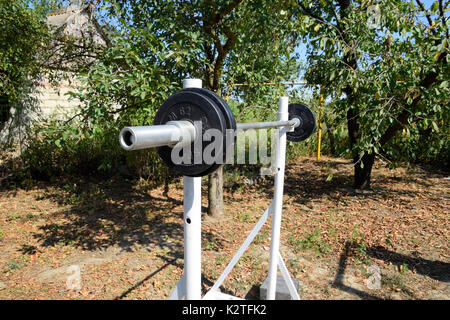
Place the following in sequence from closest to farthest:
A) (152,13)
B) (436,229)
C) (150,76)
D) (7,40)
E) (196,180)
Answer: (196,180), (150,76), (152,13), (436,229), (7,40)

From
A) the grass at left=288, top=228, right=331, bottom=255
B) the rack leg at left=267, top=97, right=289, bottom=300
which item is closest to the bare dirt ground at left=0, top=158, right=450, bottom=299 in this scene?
the grass at left=288, top=228, right=331, bottom=255

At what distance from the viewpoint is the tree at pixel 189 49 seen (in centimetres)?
296

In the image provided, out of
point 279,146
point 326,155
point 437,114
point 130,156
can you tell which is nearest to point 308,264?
point 279,146

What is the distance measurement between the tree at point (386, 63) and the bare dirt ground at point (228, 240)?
1197 mm

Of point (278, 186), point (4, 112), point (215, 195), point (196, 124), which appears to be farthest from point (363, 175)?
point (4, 112)

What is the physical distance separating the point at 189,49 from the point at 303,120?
1.56m

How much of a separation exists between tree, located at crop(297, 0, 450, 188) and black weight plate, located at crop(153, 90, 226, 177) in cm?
322

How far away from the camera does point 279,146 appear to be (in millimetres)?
2336

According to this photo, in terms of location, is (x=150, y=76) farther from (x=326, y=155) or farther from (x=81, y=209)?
(x=326, y=155)

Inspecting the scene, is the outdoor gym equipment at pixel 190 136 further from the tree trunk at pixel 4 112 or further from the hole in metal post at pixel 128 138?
the tree trunk at pixel 4 112

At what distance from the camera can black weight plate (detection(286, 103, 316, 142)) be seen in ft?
8.40

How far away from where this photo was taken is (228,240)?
13.4ft

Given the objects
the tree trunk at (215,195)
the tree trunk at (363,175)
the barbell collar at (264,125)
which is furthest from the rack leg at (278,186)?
the tree trunk at (363,175)

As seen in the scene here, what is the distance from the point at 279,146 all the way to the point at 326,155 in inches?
329
